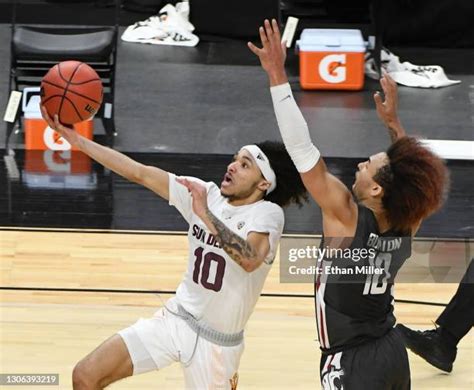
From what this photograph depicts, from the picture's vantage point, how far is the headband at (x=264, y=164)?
5.37 metres

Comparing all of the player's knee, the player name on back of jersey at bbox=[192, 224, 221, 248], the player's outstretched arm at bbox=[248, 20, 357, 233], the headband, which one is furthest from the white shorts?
the player's outstretched arm at bbox=[248, 20, 357, 233]

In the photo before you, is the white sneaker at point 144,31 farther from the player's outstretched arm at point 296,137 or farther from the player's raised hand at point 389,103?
the player's outstretched arm at point 296,137

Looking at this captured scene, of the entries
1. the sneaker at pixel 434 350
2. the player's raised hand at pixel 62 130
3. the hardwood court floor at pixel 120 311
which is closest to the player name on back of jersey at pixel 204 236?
the player's raised hand at pixel 62 130

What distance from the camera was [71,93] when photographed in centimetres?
562

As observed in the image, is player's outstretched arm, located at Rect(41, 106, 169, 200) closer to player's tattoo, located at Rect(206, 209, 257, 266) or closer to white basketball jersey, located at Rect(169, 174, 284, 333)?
white basketball jersey, located at Rect(169, 174, 284, 333)

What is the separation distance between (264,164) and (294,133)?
26.6 inches

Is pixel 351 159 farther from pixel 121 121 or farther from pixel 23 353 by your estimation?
pixel 23 353

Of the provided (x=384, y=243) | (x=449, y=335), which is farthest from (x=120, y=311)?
(x=384, y=243)

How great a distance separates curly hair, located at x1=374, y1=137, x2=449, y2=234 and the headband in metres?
0.65

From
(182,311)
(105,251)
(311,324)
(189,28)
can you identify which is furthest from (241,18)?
(182,311)

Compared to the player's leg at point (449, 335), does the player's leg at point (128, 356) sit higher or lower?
higher

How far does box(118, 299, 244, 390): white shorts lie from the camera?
17.7ft

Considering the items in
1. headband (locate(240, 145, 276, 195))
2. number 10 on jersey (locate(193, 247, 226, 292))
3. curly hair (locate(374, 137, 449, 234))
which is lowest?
number 10 on jersey (locate(193, 247, 226, 292))

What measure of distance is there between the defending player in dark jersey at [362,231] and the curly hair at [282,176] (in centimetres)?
49
